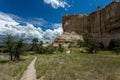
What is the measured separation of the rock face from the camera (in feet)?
275

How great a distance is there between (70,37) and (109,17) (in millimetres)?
30894

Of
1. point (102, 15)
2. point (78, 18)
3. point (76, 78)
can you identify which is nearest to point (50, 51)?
point (102, 15)

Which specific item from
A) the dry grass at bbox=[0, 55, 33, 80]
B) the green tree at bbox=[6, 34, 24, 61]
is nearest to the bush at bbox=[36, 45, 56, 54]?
the green tree at bbox=[6, 34, 24, 61]

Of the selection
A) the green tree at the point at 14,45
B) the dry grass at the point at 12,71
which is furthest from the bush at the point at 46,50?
the dry grass at the point at 12,71

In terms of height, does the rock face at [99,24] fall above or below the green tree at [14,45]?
above

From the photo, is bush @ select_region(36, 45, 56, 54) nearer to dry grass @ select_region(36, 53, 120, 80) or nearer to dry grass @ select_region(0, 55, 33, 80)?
dry grass @ select_region(0, 55, 33, 80)

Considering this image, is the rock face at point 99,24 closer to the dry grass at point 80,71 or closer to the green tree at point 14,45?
the green tree at point 14,45

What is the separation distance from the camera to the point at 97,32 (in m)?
101

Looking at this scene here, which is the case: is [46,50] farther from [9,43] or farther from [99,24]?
[9,43]

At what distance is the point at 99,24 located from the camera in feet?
327

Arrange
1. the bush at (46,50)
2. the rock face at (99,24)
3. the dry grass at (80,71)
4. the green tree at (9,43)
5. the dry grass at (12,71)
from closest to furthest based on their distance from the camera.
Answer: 1. the dry grass at (80,71)
2. the dry grass at (12,71)
3. the green tree at (9,43)
4. the rock face at (99,24)
5. the bush at (46,50)

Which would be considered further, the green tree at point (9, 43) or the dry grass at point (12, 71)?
the green tree at point (9, 43)

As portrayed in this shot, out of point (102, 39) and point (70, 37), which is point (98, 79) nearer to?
point (102, 39)

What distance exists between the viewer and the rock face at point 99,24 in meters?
83.9
